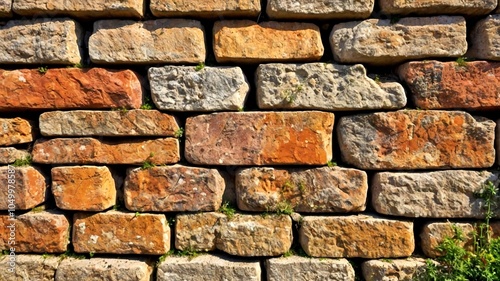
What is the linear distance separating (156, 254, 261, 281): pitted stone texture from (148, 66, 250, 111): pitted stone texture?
891 millimetres

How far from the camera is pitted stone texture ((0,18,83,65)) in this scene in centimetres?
210

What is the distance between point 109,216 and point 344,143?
145 cm

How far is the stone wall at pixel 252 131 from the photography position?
2.06 m

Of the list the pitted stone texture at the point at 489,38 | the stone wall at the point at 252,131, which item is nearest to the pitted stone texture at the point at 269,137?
the stone wall at the point at 252,131

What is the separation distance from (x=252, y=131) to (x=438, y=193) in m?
1.12

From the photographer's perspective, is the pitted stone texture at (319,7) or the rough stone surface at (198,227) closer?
the pitted stone texture at (319,7)

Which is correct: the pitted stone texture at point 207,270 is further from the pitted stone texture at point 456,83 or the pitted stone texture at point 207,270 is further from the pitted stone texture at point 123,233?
the pitted stone texture at point 456,83

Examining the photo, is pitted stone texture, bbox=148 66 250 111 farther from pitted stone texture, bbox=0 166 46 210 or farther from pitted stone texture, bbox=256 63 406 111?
pitted stone texture, bbox=0 166 46 210

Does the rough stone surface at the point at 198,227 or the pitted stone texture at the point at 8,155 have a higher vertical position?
the pitted stone texture at the point at 8,155

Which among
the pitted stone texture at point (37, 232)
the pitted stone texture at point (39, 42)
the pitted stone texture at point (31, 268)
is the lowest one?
the pitted stone texture at point (31, 268)

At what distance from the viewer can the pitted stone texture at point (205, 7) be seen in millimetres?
2043

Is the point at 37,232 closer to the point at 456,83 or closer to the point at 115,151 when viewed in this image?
the point at 115,151

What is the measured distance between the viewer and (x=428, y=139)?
207 cm

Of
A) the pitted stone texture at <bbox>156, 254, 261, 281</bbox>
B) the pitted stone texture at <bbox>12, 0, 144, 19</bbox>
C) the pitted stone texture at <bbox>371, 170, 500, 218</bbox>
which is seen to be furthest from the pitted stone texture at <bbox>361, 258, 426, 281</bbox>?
the pitted stone texture at <bbox>12, 0, 144, 19</bbox>
